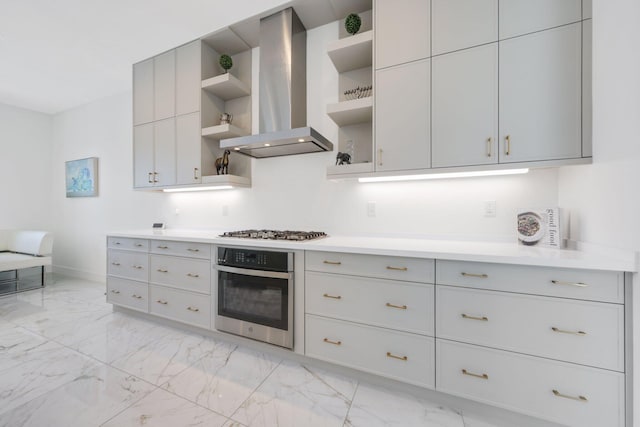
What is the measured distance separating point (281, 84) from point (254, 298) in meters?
1.89

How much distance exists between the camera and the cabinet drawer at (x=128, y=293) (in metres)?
2.57

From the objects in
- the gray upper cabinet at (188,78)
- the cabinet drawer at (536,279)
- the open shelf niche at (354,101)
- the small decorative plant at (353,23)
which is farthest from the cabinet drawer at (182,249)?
the small decorative plant at (353,23)

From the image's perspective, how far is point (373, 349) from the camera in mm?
1619

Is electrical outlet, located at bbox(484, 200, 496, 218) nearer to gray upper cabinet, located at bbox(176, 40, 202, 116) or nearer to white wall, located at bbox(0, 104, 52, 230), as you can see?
gray upper cabinet, located at bbox(176, 40, 202, 116)

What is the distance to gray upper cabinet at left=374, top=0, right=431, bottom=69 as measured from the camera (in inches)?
68.1

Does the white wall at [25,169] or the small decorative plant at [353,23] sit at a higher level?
the small decorative plant at [353,23]

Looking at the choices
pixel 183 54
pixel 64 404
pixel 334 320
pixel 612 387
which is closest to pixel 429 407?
pixel 334 320

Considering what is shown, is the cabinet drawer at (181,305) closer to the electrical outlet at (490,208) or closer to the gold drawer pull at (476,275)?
the gold drawer pull at (476,275)

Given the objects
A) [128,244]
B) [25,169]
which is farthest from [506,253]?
[25,169]

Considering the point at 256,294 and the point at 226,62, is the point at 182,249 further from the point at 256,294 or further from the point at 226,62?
the point at 226,62

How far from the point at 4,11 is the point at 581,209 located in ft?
15.5

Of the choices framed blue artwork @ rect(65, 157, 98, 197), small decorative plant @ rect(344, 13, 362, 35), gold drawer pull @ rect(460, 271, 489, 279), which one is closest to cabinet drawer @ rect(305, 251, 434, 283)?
gold drawer pull @ rect(460, 271, 489, 279)

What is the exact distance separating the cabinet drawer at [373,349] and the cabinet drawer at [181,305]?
1.00m

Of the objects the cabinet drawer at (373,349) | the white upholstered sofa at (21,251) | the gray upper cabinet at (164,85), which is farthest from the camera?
the white upholstered sofa at (21,251)
